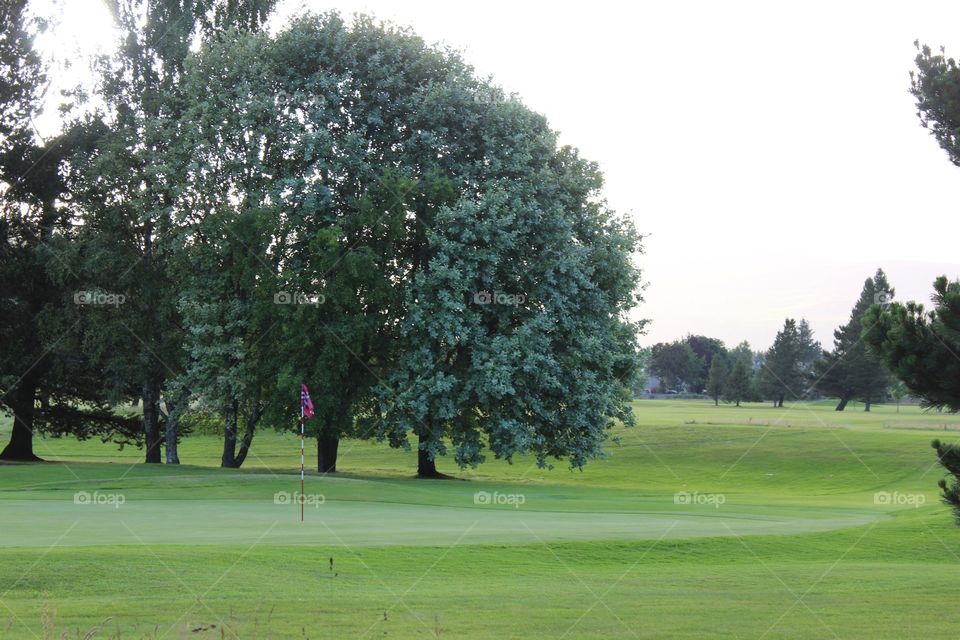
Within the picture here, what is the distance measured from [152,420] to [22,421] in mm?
5471

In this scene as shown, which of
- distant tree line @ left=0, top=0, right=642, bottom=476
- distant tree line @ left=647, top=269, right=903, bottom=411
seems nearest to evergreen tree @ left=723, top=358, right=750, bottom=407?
distant tree line @ left=647, top=269, right=903, bottom=411

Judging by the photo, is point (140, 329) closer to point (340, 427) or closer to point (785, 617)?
point (340, 427)

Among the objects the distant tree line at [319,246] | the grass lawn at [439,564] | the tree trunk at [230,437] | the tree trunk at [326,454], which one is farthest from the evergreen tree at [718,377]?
the grass lawn at [439,564]

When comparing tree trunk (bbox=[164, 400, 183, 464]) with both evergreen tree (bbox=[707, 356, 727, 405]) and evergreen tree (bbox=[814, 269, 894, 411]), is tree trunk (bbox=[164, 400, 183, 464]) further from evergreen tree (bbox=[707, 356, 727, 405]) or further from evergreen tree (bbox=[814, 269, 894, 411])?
evergreen tree (bbox=[707, 356, 727, 405])

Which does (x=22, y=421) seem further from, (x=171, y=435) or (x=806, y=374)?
(x=806, y=374)

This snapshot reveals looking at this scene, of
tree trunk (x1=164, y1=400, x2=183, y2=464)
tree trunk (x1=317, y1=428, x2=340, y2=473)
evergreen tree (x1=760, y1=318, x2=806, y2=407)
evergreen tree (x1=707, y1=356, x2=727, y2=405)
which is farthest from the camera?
evergreen tree (x1=707, y1=356, x2=727, y2=405)

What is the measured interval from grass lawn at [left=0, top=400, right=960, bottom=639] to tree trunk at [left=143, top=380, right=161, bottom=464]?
390 inches

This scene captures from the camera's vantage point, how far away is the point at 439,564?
14820mm

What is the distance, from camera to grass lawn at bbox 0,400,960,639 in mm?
10062

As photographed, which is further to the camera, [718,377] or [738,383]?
[718,377]

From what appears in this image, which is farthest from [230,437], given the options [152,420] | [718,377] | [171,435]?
[718,377]

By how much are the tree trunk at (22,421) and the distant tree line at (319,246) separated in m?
0.25

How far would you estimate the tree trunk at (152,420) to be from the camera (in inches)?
1719

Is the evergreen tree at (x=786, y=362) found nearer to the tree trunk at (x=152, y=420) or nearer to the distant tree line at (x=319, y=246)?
the distant tree line at (x=319, y=246)
